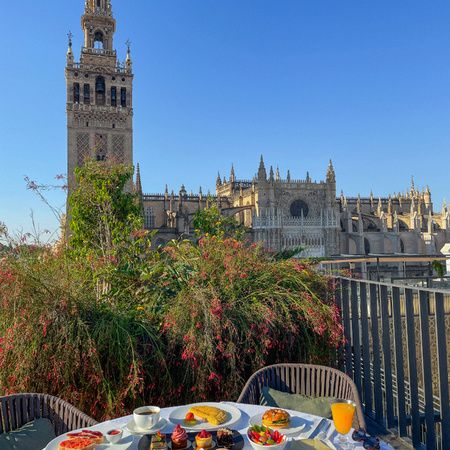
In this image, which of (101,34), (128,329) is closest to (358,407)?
(128,329)

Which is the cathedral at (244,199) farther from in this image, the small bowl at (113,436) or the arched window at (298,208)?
Answer: the small bowl at (113,436)

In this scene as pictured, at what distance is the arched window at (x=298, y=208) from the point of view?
3997 centimetres

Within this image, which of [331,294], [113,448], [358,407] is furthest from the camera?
[331,294]

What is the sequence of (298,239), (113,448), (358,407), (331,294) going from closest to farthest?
(113,448)
(358,407)
(331,294)
(298,239)

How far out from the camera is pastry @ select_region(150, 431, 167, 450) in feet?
6.05

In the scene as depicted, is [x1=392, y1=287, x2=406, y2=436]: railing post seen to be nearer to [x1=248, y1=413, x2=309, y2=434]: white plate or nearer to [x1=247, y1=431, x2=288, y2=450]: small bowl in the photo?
[x1=248, y1=413, x2=309, y2=434]: white plate

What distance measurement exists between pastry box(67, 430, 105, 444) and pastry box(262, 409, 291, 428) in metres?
0.89

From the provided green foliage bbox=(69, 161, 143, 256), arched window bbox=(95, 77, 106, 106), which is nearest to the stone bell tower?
arched window bbox=(95, 77, 106, 106)

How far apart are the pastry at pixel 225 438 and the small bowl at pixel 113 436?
0.53 meters

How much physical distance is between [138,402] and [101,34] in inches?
1704

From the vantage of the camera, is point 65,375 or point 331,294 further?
point 331,294

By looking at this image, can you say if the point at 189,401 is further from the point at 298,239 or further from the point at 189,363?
the point at 298,239

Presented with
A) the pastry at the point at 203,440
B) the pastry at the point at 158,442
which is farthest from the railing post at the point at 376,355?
the pastry at the point at 158,442

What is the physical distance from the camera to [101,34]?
3884cm
